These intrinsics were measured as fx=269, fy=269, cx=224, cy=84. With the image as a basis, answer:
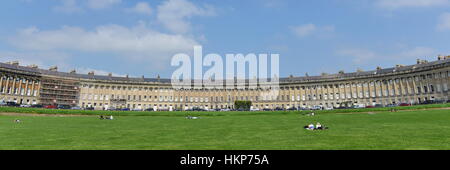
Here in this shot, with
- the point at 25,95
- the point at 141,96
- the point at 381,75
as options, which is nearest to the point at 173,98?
the point at 141,96

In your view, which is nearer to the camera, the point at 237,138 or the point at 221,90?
the point at 237,138

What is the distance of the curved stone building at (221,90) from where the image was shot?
8331cm

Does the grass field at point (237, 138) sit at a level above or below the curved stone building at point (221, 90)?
below

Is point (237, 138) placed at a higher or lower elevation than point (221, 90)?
lower

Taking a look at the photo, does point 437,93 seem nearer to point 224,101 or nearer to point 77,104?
point 224,101

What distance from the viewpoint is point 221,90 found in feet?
380

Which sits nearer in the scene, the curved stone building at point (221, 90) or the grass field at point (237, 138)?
the grass field at point (237, 138)

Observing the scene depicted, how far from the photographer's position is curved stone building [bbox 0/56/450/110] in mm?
83312

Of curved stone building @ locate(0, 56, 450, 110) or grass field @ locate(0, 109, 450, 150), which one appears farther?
curved stone building @ locate(0, 56, 450, 110)

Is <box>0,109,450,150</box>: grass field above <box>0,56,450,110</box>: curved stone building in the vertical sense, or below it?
below

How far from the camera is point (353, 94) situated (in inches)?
3878

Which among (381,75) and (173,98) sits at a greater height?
(381,75)
